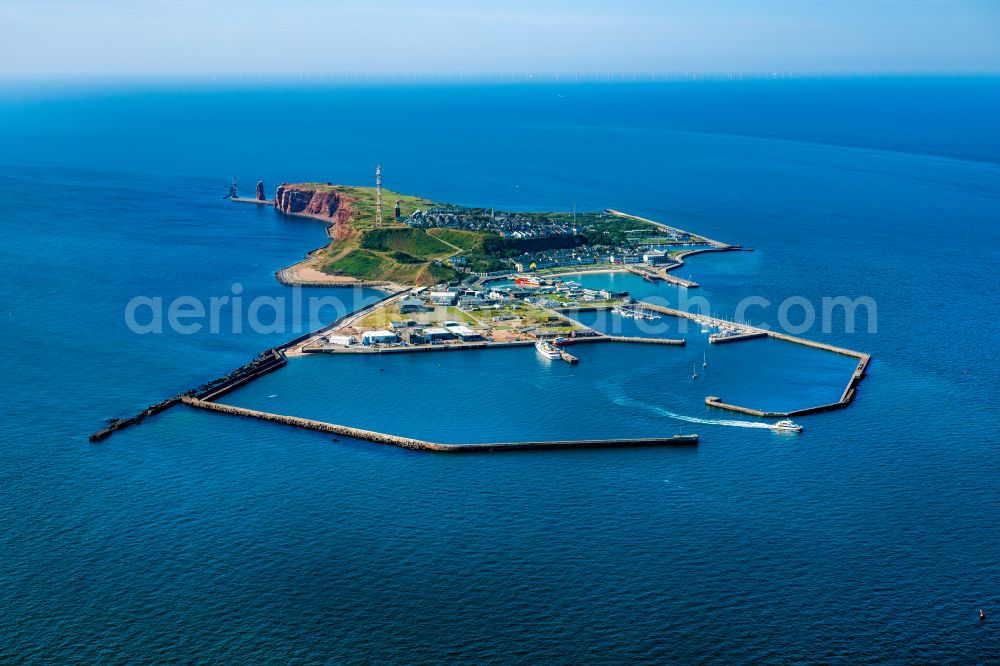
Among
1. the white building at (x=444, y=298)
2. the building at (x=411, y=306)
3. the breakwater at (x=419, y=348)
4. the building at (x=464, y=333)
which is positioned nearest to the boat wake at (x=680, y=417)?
the breakwater at (x=419, y=348)

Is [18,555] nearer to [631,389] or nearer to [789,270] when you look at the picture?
[631,389]

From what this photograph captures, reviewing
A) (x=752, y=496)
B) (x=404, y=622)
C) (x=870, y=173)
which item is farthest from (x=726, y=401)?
(x=870, y=173)

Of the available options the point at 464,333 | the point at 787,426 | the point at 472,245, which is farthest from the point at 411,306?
the point at 787,426

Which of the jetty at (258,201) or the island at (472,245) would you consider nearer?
the island at (472,245)

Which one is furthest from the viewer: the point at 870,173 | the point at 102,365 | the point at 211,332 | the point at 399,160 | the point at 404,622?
the point at 399,160

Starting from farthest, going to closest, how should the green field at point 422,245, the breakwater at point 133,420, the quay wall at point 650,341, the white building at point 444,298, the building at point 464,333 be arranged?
the green field at point 422,245 < the white building at point 444,298 < the building at point 464,333 < the quay wall at point 650,341 < the breakwater at point 133,420

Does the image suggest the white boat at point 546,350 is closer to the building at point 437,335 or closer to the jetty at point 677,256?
the building at point 437,335
